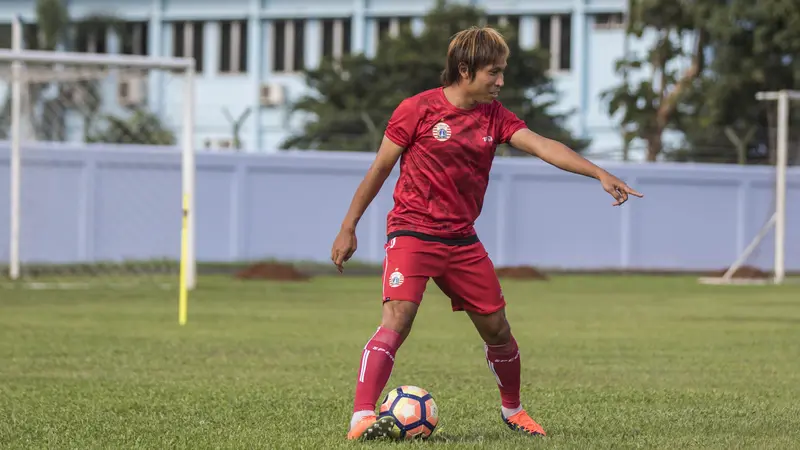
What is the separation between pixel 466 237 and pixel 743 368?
5.11 metres

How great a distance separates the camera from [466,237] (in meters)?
7.35

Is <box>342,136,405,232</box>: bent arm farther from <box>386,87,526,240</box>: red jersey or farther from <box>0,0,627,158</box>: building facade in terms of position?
<box>0,0,627,158</box>: building facade

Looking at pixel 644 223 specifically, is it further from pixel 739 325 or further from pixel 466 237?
pixel 466 237

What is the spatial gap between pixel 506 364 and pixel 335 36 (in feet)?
162

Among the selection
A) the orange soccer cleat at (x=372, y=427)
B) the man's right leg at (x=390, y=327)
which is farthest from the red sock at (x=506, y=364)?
the orange soccer cleat at (x=372, y=427)

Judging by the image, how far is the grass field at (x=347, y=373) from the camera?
7738 mm

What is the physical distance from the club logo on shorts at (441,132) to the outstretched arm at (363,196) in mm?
177

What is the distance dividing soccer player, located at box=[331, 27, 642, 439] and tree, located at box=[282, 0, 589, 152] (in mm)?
38448

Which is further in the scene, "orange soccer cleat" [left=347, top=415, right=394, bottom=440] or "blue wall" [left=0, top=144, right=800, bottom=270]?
"blue wall" [left=0, top=144, right=800, bottom=270]

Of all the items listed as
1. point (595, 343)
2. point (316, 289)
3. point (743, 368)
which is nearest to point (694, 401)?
point (743, 368)

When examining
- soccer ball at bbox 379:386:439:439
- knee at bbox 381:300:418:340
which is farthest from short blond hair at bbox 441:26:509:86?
soccer ball at bbox 379:386:439:439

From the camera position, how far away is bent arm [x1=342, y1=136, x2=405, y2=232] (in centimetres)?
725

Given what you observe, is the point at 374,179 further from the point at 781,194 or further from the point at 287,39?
the point at 287,39

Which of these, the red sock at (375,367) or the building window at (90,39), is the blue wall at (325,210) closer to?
the red sock at (375,367)
